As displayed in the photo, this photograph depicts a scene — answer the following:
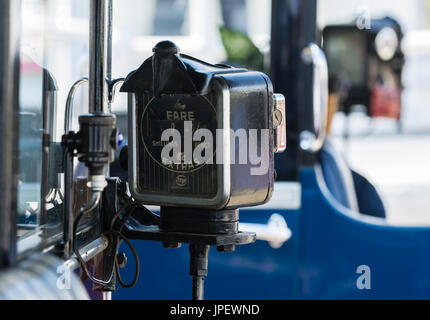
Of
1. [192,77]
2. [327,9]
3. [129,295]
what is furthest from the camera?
[327,9]

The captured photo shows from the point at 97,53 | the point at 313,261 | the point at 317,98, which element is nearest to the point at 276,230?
the point at 313,261

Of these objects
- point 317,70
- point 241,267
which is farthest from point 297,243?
point 317,70

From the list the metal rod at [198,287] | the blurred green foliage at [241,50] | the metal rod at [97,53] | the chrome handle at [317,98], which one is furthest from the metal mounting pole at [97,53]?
the blurred green foliage at [241,50]

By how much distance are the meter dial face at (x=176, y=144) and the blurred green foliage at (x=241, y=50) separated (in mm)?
1737

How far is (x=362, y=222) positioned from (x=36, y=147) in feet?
5.90

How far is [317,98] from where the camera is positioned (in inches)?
119

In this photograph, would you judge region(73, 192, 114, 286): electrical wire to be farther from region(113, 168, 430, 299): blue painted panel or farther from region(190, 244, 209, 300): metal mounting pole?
region(113, 168, 430, 299): blue painted panel

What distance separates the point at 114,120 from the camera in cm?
137

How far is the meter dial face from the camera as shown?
1434 mm

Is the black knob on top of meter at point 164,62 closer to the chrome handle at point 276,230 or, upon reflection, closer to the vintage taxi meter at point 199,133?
the vintage taxi meter at point 199,133

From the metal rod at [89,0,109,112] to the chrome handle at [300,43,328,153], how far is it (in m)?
1.52

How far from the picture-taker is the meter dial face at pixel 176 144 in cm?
143

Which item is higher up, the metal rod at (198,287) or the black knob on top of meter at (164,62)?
the black knob on top of meter at (164,62)
